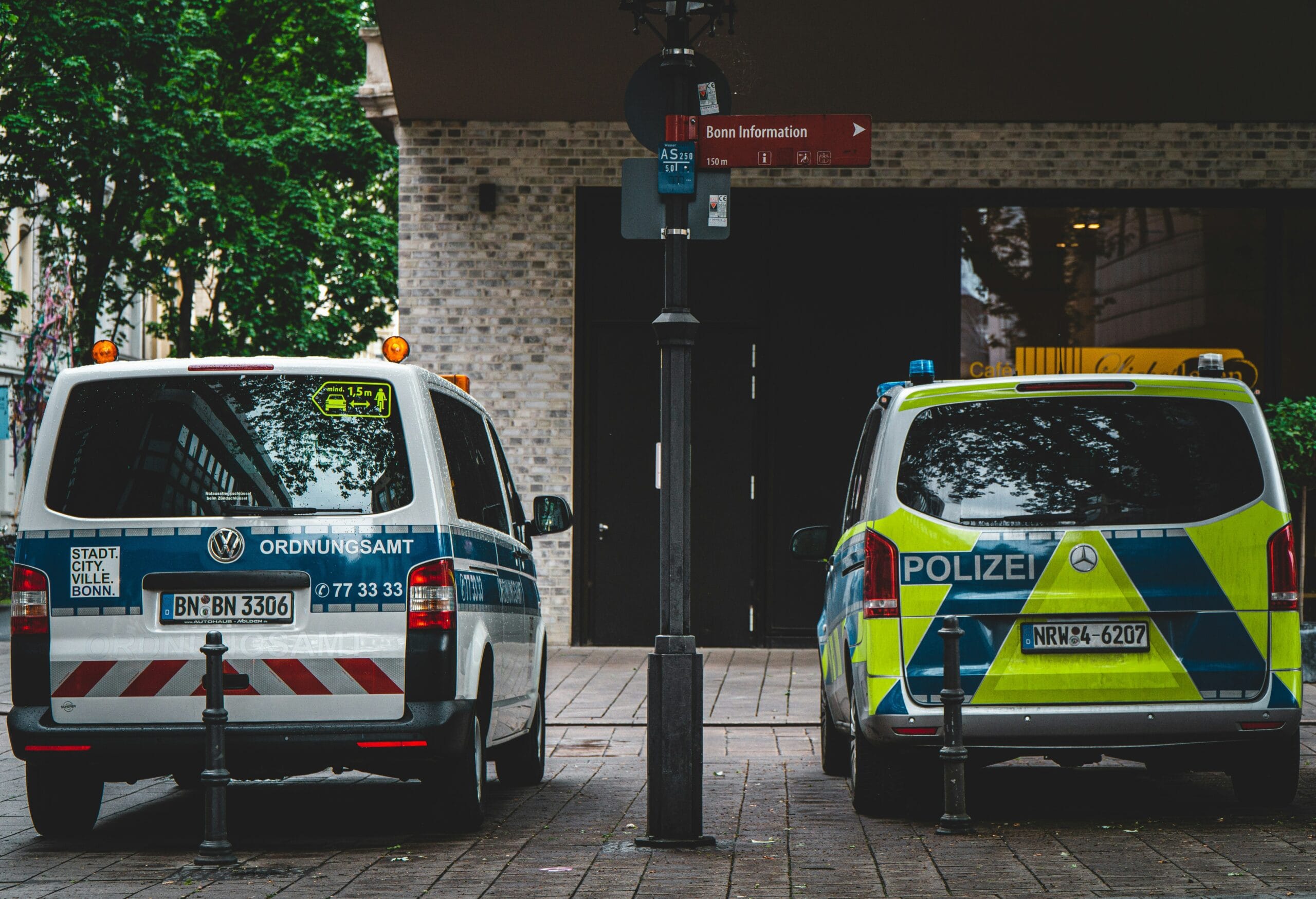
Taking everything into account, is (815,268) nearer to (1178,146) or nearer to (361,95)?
(1178,146)

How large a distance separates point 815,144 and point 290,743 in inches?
123

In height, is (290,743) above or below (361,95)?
below

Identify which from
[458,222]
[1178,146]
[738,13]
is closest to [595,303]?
[458,222]

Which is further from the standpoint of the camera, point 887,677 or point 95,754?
point 887,677

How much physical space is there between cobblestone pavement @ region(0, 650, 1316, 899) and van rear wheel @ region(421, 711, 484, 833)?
0.26 ft

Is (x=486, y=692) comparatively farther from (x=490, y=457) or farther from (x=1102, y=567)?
(x=1102, y=567)

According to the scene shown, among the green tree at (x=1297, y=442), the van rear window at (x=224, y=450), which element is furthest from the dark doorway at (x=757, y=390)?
the van rear window at (x=224, y=450)

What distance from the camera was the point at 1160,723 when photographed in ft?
21.3

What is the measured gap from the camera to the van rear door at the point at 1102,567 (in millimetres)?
6539

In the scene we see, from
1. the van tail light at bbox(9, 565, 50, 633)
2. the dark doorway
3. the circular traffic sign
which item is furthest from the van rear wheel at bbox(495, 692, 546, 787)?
the dark doorway

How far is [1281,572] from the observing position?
21.7 ft

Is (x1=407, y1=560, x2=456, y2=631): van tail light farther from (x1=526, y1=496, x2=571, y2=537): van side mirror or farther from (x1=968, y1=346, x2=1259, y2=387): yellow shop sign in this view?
(x1=968, y1=346, x2=1259, y2=387): yellow shop sign

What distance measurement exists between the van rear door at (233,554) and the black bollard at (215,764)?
0.19m

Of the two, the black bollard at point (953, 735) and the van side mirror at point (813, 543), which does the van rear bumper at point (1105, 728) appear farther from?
the van side mirror at point (813, 543)
